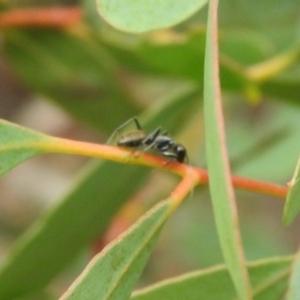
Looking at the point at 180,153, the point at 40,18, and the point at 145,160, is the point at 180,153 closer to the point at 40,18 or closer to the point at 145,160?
the point at 145,160

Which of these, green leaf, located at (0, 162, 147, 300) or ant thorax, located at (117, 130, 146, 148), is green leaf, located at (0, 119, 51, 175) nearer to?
ant thorax, located at (117, 130, 146, 148)

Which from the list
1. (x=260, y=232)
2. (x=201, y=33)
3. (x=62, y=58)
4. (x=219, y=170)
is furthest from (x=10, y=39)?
(x=260, y=232)

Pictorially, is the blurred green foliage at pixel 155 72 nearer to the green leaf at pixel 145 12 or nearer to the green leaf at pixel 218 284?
the green leaf at pixel 218 284

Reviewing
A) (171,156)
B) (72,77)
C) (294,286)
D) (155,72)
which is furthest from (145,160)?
(72,77)

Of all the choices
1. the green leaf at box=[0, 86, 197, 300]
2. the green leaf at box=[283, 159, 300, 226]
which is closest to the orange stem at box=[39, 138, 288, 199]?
the green leaf at box=[283, 159, 300, 226]

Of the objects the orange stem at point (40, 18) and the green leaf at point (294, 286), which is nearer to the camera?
the green leaf at point (294, 286)

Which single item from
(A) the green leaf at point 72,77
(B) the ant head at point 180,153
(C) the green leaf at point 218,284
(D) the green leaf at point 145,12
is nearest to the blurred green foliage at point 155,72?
(A) the green leaf at point 72,77
